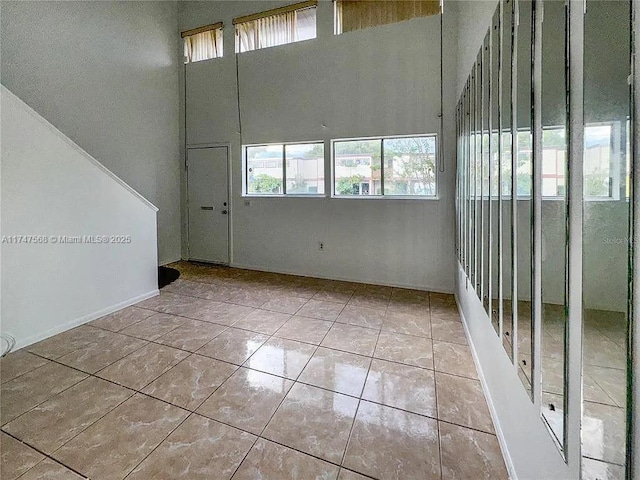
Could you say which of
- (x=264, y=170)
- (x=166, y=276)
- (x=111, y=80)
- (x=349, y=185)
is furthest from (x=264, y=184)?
(x=111, y=80)

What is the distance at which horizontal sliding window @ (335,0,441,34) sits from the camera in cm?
394

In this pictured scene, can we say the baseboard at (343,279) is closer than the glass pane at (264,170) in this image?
Yes

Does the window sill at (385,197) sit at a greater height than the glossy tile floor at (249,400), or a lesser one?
greater

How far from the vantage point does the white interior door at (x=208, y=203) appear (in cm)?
536

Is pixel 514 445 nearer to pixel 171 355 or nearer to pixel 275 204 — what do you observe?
pixel 171 355

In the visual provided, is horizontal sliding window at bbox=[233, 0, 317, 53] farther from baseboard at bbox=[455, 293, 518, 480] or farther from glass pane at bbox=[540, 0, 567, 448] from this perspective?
baseboard at bbox=[455, 293, 518, 480]

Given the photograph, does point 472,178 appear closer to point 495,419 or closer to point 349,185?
point 495,419

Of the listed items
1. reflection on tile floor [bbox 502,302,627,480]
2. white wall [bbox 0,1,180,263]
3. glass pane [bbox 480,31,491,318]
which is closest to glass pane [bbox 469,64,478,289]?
glass pane [bbox 480,31,491,318]

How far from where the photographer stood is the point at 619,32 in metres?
0.59

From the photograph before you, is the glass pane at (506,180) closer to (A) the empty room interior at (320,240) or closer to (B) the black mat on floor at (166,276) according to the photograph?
(A) the empty room interior at (320,240)

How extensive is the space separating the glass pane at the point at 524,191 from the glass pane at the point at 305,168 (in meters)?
3.51

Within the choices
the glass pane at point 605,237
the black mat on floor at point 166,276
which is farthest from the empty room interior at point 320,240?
the black mat on floor at point 166,276

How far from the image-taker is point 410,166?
4133 millimetres

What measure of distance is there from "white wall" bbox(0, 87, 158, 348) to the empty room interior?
0.7 inches
